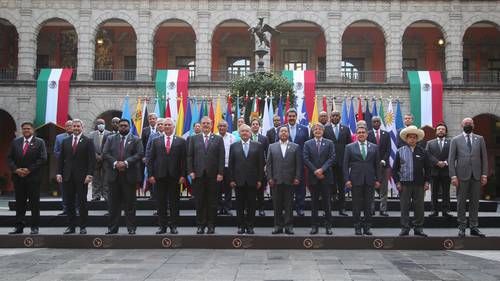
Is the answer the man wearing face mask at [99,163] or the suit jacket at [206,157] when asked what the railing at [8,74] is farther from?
the suit jacket at [206,157]

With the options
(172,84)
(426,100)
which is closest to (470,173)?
(426,100)

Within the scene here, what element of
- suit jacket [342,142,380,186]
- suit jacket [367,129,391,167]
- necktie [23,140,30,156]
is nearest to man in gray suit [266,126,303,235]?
suit jacket [342,142,380,186]

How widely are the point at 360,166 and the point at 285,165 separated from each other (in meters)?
1.36

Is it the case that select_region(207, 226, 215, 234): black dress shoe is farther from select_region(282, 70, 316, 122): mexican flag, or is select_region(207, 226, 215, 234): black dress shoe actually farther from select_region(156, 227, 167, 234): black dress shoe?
select_region(282, 70, 316, 122): mexican flag

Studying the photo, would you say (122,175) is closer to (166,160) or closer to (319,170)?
(166,160)

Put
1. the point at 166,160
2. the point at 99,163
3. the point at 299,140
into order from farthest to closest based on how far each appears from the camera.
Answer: the point at 99,163 → the point at 299,140 → the point at 166,160

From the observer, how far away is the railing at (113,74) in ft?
99.5

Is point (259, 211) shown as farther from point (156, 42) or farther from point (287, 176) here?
point (156, 42)

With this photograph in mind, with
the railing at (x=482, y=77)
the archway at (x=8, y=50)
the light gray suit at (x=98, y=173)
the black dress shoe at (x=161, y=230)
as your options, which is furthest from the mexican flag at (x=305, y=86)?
the black dress shoe at (x=161, y=230)

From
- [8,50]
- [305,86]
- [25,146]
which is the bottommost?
[25,146]

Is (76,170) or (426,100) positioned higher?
(426,100)

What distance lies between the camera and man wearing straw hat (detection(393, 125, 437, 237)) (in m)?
9.52

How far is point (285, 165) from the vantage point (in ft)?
31.9

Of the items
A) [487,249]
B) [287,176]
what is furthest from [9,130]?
[487,249]
